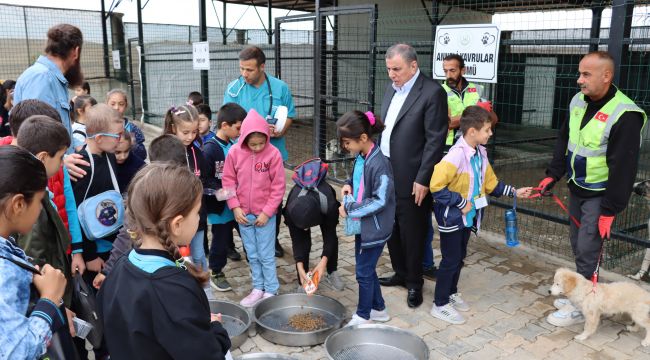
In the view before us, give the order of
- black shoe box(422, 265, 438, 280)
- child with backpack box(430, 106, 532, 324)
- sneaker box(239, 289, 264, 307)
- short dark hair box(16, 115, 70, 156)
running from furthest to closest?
black shoe box(422, 265, 438, 280)
sneaker box(239, 289, 264, 307)
child with backpack box(430, 106, 532, 324)
short dark hair box(16, 115, 70, 156)

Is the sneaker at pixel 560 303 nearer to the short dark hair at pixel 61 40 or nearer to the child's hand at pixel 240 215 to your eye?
the child's hand at pixel 240 215

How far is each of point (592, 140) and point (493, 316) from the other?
152cm

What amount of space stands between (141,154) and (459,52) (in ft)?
10.8

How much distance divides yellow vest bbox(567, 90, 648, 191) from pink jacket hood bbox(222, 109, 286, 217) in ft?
7.11

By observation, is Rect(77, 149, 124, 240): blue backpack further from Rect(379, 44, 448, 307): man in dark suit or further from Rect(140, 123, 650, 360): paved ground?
Rect(379, 44, 448, 307): man in dark suit

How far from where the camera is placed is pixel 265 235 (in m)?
4.08

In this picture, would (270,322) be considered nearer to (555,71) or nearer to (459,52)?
(459,52)

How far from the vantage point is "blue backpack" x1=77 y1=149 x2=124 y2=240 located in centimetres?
309

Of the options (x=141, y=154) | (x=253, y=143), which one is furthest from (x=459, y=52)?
(x=141, y=154)

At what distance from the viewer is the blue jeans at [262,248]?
4078mm

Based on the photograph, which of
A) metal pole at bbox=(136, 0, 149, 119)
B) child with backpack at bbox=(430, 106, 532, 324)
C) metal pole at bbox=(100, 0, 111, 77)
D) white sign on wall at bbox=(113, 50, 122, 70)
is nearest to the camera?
child with backpack at bbox=(430, 106, 532, 324)

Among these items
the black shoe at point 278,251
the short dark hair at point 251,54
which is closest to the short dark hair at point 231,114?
the short dark hair at point 251,54

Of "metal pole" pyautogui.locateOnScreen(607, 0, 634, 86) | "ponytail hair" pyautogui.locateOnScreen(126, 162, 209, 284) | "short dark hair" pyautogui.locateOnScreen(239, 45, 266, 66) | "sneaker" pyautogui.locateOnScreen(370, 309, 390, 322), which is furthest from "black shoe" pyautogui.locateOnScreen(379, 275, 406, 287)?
"ponytail hair" pyautogui.locateOnScreen(126, 162, 209, 284)

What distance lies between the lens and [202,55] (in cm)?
909
